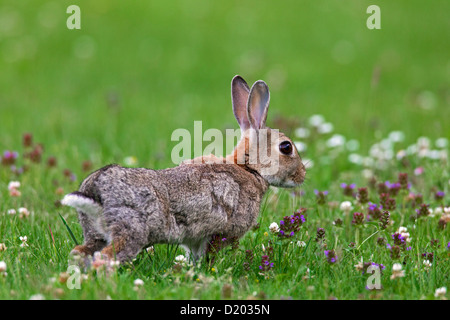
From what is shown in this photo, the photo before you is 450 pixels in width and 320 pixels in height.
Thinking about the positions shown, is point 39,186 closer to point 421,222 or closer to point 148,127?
point 148,127

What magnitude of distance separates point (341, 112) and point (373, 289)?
8.17m

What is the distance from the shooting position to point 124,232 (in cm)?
525

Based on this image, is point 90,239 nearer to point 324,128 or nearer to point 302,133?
point 302,133

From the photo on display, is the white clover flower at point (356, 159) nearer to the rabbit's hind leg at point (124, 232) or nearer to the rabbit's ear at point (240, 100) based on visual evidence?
the rabbit's ear at point (240, 100)

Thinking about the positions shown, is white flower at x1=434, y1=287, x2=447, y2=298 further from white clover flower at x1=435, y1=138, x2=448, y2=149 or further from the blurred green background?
white clover flower at x1=435, y1=138, x2=448, y2=149

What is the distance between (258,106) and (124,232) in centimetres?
238

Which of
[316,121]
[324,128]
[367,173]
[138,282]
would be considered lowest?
[138,282]

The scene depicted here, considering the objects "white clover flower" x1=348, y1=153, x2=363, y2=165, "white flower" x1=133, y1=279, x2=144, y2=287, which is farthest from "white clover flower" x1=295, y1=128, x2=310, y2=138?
"white flower" x1=133, y1=279, x2=144, y2=287

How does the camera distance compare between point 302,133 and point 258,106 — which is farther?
point 302,133

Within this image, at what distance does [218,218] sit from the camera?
19.3 feet

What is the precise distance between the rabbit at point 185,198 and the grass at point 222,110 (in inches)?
9.7

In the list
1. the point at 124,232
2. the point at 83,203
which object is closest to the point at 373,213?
the point at 124,232

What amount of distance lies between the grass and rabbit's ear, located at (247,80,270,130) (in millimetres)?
1003

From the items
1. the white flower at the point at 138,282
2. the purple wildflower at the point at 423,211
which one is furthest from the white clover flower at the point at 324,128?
the white flower at the point at 138,282
